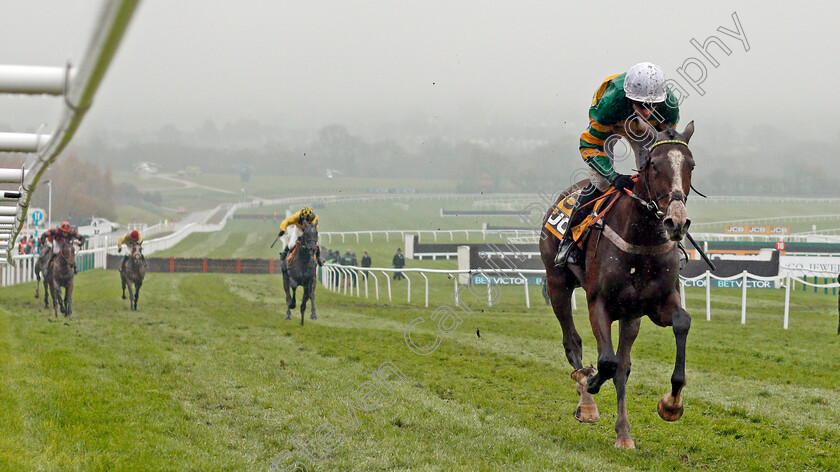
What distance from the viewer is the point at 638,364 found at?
8.40m

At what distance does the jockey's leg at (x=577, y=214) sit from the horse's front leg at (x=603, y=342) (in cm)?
61

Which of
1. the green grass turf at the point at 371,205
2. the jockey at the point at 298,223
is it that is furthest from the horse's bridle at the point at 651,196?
the green grass turf at the point at 371,205

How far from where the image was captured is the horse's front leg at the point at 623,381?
4852 millimetres

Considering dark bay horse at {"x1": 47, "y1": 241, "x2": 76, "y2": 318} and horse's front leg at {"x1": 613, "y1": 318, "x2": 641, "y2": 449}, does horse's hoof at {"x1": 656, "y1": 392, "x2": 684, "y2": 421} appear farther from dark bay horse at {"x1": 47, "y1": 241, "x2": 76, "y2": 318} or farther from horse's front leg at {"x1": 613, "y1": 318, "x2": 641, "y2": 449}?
dark bay horse at {"x1": 47, "y1": 241, "x2": 76, "y2": 318}

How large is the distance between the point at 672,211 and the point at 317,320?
1027 cm

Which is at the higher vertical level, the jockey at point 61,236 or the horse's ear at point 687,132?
the horse's ear at point 687,132

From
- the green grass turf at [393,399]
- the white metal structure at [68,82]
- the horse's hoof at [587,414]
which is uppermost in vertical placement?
the white metal structure at [68,82]

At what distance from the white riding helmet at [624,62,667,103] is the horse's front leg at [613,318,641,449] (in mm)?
1461

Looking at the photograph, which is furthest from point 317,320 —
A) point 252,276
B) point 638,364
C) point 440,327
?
point 252,276

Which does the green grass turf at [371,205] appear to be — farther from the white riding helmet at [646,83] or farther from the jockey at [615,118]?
the white riding helmet at [646,83]

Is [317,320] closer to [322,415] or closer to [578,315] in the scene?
[578,315]

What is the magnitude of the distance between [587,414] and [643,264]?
134 centimetres

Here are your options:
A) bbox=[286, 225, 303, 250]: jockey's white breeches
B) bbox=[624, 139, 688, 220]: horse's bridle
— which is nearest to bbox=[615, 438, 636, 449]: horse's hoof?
bbox=[624, 139, 688, 220]: horse's bridle

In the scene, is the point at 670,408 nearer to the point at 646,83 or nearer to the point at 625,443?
the point at 625,443
